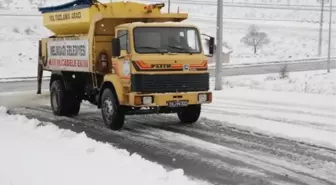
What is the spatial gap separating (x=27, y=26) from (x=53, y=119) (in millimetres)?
47907

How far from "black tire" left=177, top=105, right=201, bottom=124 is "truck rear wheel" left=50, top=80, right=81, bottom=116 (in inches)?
136

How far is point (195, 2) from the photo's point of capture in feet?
337

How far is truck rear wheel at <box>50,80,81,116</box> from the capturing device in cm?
1415

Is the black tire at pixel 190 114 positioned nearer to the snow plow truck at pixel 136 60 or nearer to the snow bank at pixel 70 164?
the snow plow truck at pixel 136 60

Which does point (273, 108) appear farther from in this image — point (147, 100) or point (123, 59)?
point (123, 59)

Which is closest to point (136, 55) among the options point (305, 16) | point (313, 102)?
point (313, 102)

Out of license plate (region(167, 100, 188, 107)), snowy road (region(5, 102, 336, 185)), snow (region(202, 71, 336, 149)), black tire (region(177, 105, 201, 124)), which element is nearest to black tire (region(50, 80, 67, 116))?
snowy road (region(5, 102, 336, 185))

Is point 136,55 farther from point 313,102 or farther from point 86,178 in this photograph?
point 313,102

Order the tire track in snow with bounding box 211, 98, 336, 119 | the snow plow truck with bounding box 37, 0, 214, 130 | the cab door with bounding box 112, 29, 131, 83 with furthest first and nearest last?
the tire track in snow with bounding box 211, 98, 336, 119 → the cab door with bounding box 112, 29, 131, 83 → the snow plow truck with bounding box 37, 0, 214, 130

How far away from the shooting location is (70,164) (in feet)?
24.9

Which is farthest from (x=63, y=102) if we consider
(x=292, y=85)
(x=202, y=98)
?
(x=292, y=85)

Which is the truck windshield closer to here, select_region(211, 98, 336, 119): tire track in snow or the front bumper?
the front bumper

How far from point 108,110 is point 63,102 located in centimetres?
290

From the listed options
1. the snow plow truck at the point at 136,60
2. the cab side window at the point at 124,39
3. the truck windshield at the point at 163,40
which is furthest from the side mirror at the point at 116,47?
the truck windshield at the point at 163,40
